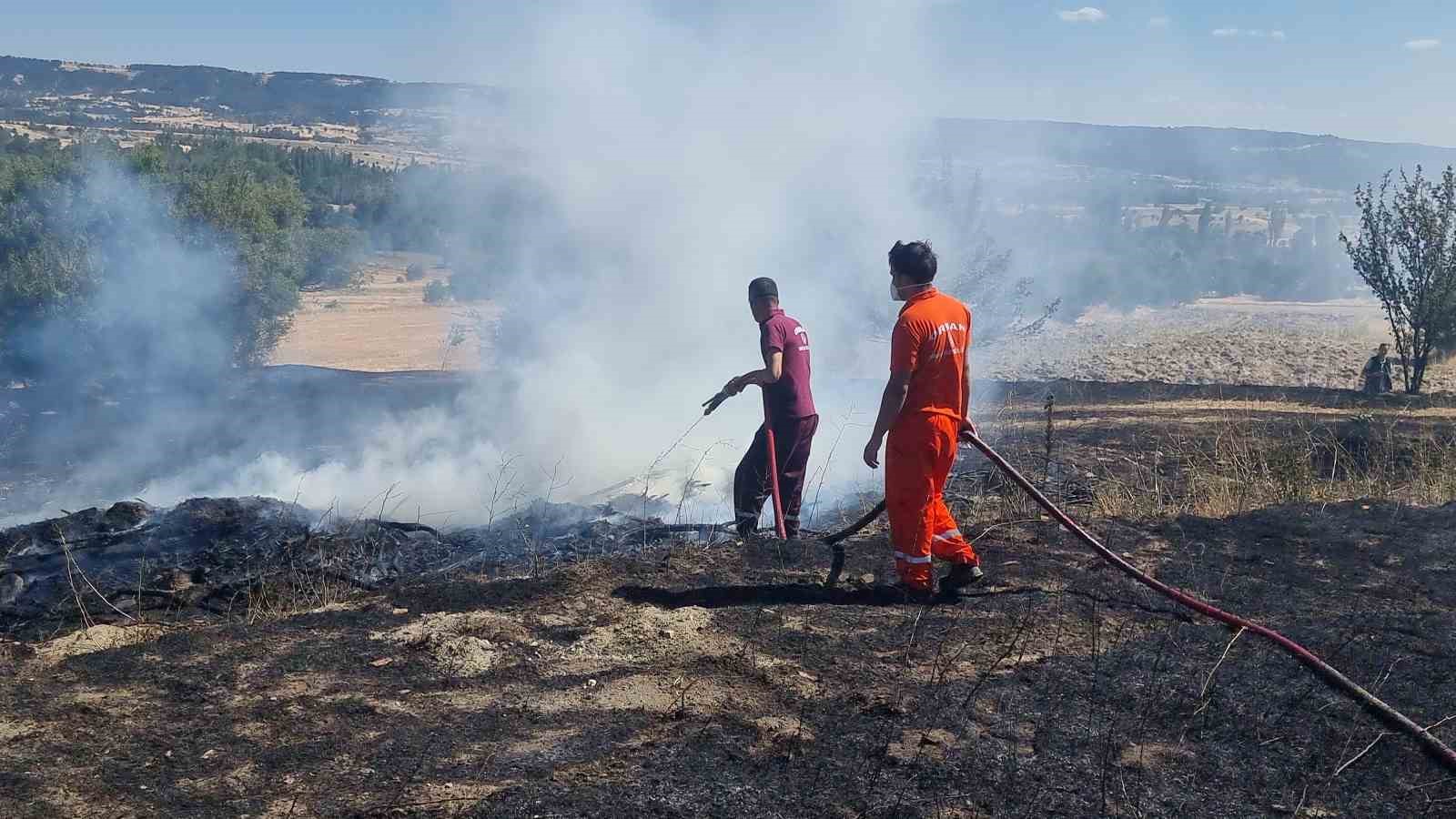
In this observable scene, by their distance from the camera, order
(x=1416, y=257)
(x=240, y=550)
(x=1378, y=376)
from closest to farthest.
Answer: (x=240, y=550) < (x=1416, y=257) < (x=1378, y=376)

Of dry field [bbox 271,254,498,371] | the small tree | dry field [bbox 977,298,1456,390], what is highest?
the small tree

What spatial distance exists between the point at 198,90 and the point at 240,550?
267 feet

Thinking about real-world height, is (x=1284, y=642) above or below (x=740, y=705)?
above

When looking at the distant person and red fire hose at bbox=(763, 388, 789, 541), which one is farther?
the distant person

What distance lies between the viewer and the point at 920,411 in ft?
15.6

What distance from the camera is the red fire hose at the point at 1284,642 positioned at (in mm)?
3486

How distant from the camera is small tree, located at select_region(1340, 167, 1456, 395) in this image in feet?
48.1

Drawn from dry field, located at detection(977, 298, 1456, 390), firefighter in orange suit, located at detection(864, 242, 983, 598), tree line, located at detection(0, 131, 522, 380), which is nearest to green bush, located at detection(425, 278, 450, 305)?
tree line, located at detection(0, 131, 522, 380)

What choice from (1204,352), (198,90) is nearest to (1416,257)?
(1204,352)

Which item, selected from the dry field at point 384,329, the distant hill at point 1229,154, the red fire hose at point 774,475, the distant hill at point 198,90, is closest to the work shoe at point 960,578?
the red fire hose at point 774,475

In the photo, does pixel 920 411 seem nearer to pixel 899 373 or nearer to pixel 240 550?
pixel 899 373

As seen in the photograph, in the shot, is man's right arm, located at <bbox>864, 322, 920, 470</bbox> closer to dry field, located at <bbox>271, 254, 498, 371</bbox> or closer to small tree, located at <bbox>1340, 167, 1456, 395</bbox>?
dry field, located at <bbox>271, 254, 498, 371</bbox>

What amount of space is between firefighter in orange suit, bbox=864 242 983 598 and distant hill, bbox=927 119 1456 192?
164 ft

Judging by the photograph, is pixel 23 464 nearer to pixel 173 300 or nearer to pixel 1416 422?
pixel 173 300
